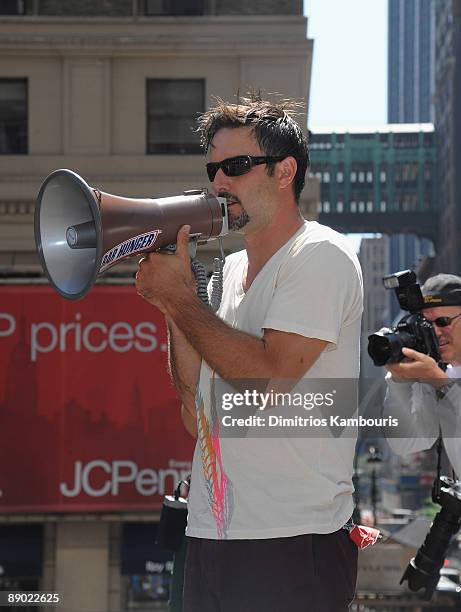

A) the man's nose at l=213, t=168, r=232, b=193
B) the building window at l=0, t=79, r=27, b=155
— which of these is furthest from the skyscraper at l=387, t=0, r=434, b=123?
the man's nose at l=213, t=168, r=232, b=193

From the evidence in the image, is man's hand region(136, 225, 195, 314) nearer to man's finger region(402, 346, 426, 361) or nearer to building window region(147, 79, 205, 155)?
man's finger region(402, 346, 426, 361)

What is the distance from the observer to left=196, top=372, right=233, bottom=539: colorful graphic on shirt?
8.85 feet

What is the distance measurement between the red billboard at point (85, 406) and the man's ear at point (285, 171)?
1182 cm

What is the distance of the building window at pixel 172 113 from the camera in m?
15.9

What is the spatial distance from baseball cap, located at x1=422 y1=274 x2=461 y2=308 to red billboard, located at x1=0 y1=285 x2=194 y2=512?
34.0 feet

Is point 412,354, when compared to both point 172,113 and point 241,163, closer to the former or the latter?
point 241,163

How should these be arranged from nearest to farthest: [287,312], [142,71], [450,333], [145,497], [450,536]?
[287,312] → [450,333] → [450,536] → [145,497] → [142,71]

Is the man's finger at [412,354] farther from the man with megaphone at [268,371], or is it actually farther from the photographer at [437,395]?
the man with megaphone at [268,371]

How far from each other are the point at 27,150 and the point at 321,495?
1373 centimetres

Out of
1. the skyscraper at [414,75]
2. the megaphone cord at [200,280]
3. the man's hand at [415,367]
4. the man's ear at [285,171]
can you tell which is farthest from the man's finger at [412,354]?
the skyscraper at [414,75]

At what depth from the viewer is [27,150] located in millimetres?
15641

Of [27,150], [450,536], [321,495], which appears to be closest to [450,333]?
[450,536]

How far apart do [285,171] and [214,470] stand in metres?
0.87

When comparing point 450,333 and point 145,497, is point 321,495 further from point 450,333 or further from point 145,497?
point 145,497
